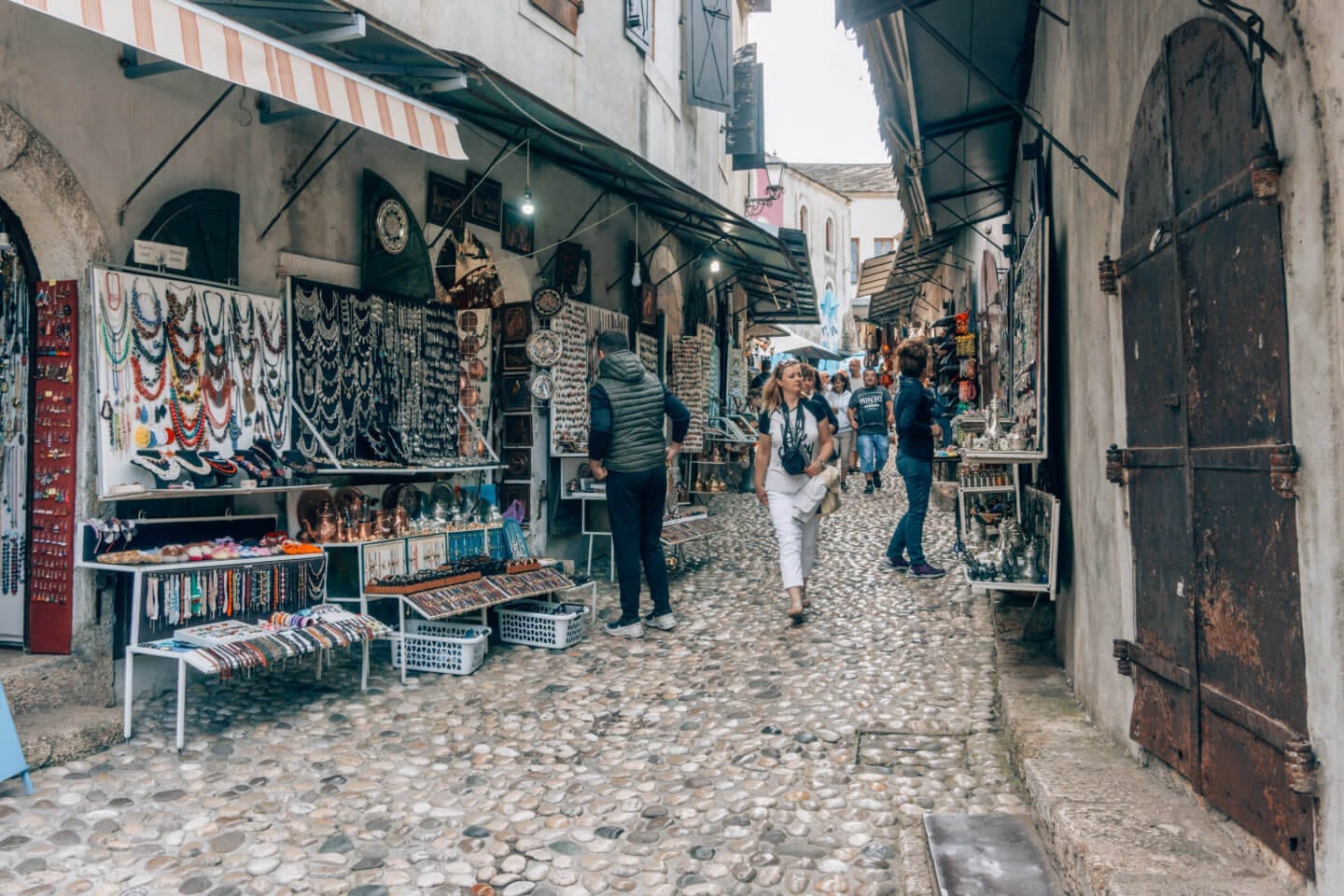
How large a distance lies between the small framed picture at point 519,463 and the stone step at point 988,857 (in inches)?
229

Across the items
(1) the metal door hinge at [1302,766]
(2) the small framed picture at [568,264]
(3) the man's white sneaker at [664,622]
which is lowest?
(3) the man's white sneaker at [664,622]

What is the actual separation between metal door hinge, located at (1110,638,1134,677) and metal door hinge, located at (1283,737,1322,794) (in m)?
1.25

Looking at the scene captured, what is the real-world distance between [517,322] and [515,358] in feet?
1.06

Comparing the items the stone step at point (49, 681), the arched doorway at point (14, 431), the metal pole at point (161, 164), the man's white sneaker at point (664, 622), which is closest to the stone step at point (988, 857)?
the man's white sneaker at point (664, 622)

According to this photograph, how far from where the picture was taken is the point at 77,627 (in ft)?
16.6

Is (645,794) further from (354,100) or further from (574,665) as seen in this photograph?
(354,100)

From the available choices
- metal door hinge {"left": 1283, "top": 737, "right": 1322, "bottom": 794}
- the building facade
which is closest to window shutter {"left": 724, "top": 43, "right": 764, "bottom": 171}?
the building facade

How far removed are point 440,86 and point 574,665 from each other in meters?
3.62

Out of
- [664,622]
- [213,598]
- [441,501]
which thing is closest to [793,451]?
[664,622]

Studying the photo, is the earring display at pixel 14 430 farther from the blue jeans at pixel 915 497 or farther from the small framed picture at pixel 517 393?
the blue jeans at pixel 915 497

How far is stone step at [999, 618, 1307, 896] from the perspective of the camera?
8.37 feet

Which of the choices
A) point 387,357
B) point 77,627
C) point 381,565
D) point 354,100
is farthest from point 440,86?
point 77,627

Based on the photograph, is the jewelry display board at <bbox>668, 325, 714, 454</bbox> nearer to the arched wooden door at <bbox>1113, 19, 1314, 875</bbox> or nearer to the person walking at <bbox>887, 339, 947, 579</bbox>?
the person walking at <bbox>887, 339, 947, 579</bbox>

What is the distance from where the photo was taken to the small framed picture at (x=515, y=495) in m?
8.99
